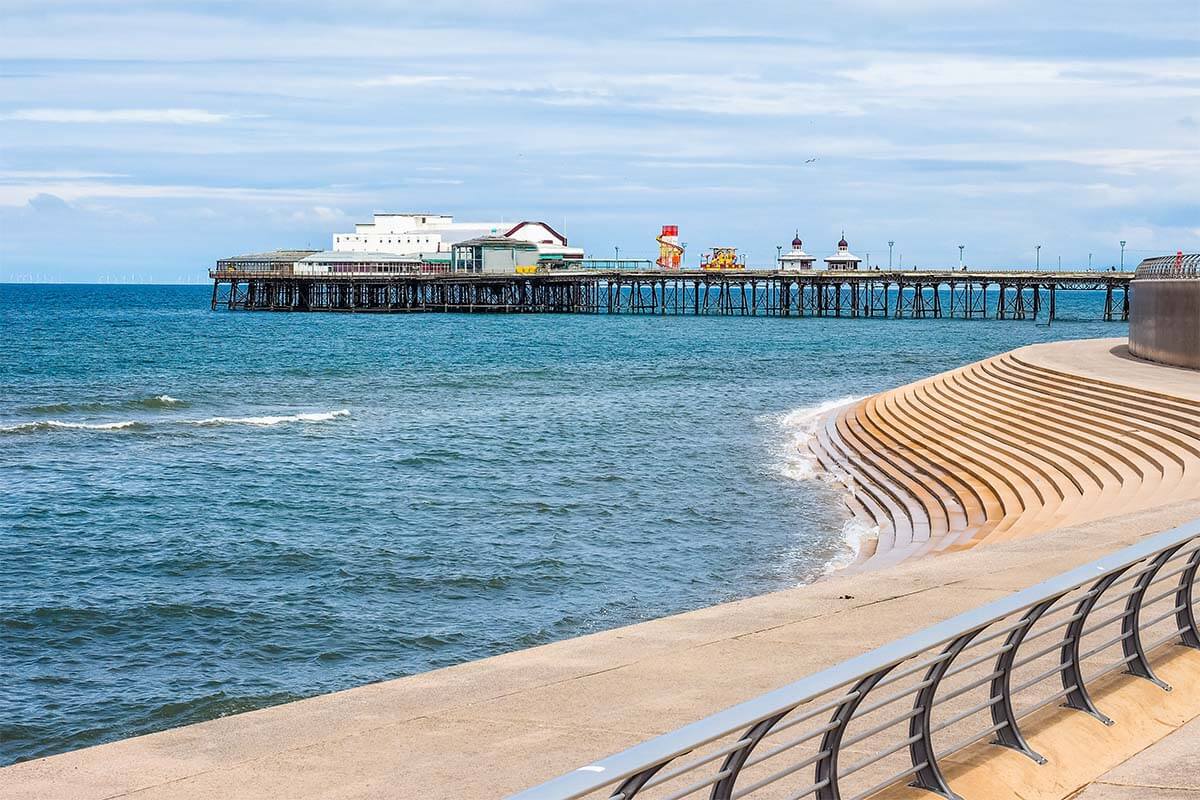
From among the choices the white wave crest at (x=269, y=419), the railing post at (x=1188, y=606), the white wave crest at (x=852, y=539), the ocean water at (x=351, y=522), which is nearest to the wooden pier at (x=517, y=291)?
the ocean water at (x=351, y=522)

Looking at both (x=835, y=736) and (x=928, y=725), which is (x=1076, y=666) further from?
(x=835, y=736)

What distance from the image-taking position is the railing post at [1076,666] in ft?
21.7

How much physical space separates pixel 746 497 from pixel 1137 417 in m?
6.82

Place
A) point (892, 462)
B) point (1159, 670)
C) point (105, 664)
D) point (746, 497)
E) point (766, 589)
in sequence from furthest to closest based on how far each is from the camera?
point (892, 462) < point (746, 497) < point (766, 589) < point (105, 664) < point (1159, 670)

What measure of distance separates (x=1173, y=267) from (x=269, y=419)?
23.5 metres

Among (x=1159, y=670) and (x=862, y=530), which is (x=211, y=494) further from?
(x=1159, y=670)

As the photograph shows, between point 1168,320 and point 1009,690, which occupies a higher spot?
point 1168,320

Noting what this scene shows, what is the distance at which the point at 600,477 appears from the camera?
91.8 ft

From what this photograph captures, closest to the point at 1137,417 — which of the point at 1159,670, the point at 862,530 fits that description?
the point at 862,530

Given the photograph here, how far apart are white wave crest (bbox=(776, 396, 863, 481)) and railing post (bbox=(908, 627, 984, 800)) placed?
2140 centimetres

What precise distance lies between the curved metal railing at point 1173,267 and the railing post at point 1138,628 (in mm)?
24190

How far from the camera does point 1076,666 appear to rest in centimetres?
711

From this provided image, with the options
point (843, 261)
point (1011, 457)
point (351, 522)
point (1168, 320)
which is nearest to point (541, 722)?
point (351, 522)

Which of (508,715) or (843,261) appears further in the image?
(843,261)
